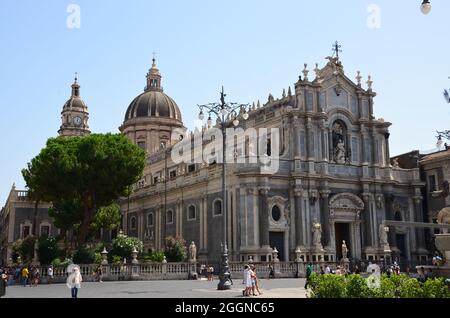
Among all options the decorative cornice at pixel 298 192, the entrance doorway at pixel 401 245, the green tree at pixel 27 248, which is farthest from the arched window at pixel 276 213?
the green tree at pixel 27 248

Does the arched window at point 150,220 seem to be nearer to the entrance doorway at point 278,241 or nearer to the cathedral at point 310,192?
the cathedral at point 310,192

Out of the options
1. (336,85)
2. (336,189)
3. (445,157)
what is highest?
(336,85)

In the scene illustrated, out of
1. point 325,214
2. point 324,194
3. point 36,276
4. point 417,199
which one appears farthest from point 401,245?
point 36,276

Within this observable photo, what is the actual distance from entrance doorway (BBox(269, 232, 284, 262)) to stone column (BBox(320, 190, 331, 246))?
3701mm

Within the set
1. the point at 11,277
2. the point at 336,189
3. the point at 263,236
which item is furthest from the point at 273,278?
the point at 11,277

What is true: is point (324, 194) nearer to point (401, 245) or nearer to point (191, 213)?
point (401, 245)

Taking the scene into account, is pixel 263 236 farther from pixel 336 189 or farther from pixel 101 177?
pixel 101 177

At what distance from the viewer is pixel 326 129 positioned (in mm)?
46562

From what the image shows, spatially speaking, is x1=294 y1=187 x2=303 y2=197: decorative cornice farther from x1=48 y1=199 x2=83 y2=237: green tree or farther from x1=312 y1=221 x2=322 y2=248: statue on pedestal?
x1=48 y1=199 x2=83 y2=237: green tree

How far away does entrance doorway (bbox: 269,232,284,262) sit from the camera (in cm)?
4293

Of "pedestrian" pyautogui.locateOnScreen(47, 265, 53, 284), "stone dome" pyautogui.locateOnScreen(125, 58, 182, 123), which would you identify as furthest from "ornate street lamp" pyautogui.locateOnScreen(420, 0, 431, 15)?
"stone dome" pyautogui.locateOnScreen(125, 58, 182, 123)

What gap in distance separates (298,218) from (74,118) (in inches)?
1729

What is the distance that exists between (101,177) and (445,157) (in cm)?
2986

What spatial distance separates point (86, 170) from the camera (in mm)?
42500
